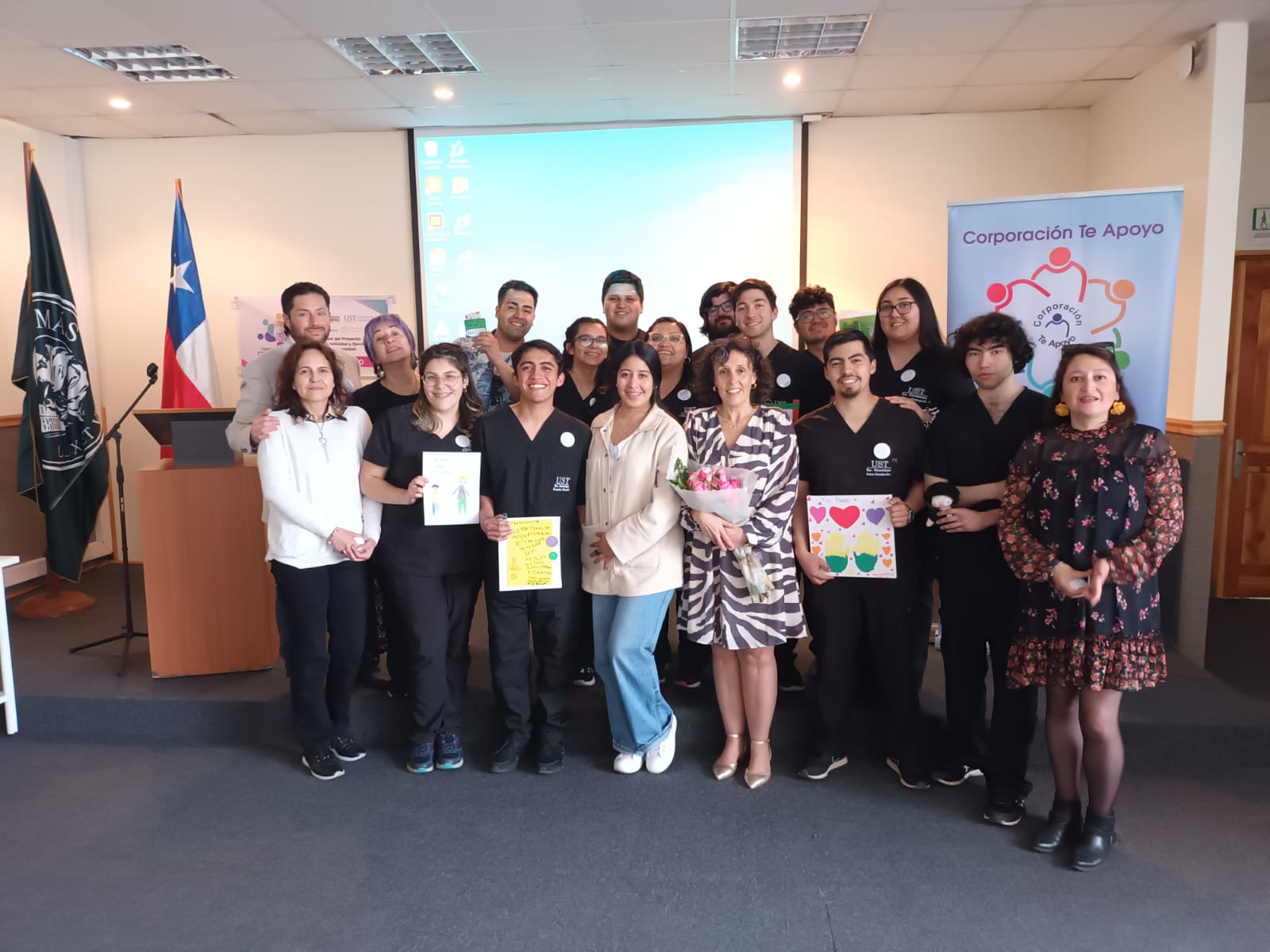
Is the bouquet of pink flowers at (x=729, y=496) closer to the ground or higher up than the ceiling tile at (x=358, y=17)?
closer to the ground

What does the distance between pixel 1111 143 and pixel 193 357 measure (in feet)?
19.2

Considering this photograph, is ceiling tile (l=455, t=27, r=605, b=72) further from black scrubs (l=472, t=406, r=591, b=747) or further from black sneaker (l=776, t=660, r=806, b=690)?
black sneaker (l=776, t=660, r=806, b=690)

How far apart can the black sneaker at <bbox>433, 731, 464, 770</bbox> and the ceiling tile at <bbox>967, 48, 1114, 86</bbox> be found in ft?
14.6

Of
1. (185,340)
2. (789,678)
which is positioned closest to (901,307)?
(789,678)

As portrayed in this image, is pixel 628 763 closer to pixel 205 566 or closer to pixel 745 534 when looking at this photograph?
pixel 745 534

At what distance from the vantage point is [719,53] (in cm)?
450

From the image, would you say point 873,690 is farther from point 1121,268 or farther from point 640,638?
point 1121,268

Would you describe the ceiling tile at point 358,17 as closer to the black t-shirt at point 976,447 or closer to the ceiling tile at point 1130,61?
the black t-shirt at point 976,447

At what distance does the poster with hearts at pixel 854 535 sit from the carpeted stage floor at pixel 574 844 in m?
0.85

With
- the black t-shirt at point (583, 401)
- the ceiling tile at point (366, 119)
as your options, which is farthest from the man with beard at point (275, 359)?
the ceiling tile at point (366, 119)

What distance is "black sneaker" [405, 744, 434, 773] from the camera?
3.21 meters

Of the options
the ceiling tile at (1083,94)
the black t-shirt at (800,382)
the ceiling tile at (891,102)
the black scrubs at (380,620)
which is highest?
the ceiling tile at (891,102)

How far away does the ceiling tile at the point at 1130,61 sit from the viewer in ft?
14.4

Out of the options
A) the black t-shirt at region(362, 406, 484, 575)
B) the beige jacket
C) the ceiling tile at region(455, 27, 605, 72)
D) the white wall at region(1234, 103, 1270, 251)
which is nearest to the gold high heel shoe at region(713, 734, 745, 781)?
the beige jacket
